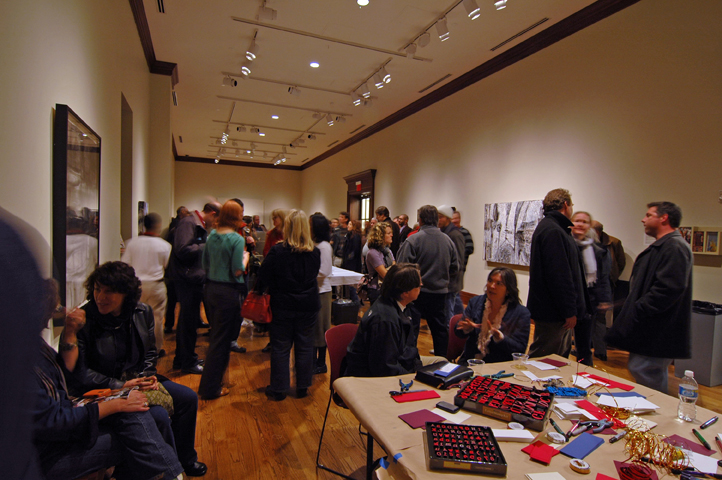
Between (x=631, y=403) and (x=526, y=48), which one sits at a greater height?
(x=526, y=48)

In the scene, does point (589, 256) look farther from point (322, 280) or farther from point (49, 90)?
point (49, 90)

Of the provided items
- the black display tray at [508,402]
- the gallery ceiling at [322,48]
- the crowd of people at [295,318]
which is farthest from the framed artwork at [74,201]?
the gallery ceiling at [322,48]

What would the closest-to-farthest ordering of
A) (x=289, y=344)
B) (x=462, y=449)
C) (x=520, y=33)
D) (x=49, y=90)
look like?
(x=462, y=449), (x=49, y=90), (x=289, y=344), (x=520, y=33)

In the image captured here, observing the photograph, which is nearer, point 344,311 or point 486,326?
point 486,326

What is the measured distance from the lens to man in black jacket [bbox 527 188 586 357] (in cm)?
273

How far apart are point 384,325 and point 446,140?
6167 millimetres

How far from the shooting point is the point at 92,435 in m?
1.53

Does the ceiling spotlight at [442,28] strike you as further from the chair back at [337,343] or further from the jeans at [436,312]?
the chair back at [337,343]

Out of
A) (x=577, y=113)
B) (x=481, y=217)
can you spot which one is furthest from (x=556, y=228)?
(x=481, y=217)

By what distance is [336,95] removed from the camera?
8.32m

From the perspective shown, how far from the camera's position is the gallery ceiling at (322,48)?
497 cm

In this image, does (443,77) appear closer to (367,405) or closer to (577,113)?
(577,113)

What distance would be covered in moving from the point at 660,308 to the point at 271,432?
281 centimetres

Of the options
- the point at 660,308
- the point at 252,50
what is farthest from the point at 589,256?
the point at 252,50
